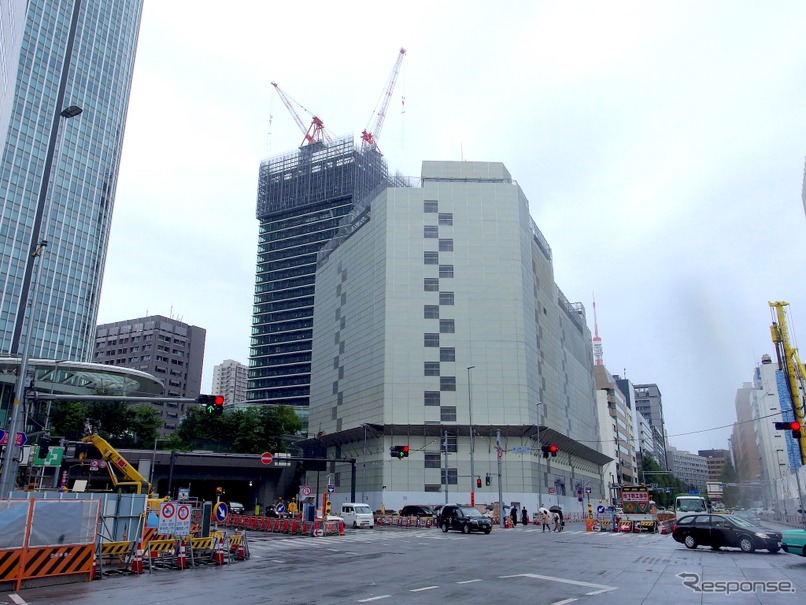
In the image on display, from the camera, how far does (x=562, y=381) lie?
95.9 metres

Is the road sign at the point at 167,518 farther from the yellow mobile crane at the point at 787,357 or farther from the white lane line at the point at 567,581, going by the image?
the yellow mobile crane at the point at 787,357

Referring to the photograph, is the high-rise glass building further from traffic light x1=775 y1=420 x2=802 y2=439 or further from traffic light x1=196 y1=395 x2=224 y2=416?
traffic light x1=775 y1=420 x2=802 y2=439

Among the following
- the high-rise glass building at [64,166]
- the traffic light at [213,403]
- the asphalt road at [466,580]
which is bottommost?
the asphalt road at [466,580]

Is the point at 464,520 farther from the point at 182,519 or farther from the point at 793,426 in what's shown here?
the point at 182,519

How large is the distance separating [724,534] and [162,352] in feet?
551

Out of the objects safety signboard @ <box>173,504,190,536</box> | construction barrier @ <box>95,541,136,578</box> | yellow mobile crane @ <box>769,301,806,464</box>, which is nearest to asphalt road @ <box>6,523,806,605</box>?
safety signboard @ <box>173,504,190,536</box>

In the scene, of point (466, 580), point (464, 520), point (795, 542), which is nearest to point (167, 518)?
point (466, 580)

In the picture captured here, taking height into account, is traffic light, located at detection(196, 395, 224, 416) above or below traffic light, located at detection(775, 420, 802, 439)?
above

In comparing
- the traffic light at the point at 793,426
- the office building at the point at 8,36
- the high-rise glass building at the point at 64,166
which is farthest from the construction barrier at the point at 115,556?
the high-rise glass building at the point at 64,166

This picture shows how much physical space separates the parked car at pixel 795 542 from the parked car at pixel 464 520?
20434mm

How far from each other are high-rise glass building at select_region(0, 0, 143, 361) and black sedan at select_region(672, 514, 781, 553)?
4731 inches

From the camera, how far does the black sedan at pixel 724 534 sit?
2516 cm

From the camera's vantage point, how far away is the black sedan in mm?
25156

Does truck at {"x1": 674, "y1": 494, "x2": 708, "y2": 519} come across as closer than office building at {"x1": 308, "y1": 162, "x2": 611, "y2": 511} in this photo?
Yes
